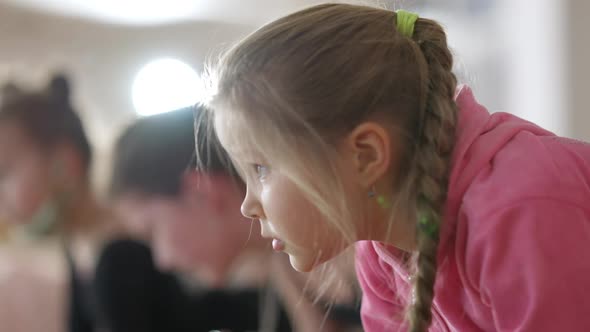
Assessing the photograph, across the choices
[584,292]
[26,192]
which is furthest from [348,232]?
[26,192]

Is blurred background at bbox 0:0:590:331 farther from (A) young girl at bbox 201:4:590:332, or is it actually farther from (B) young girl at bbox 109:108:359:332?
(A) young girl at bbox 201:4:590:332

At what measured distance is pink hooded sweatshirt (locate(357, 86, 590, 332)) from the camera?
1.37 feet

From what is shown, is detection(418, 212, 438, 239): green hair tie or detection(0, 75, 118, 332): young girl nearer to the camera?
detection(418, 212, 438, 239): green hair tie

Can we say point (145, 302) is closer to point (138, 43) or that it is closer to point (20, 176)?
point (20, 176)

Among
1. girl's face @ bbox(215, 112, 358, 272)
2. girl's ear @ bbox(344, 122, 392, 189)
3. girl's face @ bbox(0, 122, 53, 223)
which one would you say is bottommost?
girl's face @ bbox(0, 122, 53, 223)

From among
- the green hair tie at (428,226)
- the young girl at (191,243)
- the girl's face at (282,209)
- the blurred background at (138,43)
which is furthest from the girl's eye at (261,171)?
the blurred background at (138,43)

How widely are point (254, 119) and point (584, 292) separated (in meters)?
0.24

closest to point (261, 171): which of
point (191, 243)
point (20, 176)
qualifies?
point (191, 243)

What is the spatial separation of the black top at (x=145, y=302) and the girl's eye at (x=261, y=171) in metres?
0.68

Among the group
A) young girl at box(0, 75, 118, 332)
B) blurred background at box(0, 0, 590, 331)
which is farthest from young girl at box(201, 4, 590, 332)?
young girl at box(0, 75, 118, 332)

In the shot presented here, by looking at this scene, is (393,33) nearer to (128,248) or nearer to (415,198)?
(415,198)

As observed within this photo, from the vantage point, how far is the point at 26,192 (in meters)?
1.27

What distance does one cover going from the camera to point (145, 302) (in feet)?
3.99

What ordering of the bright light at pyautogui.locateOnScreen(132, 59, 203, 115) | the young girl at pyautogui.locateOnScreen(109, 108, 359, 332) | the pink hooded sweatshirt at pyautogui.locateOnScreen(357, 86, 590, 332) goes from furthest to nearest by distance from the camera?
the bright light at pyautogui.locateOnScreen(132, 59, 203, 115)
the young girl at pyautogui.locateOnScreen(109, 108, 359, 332)
the pink hooded sweatshirt at pyautogui.locateOnScreen(357, 86, 590, 332)
